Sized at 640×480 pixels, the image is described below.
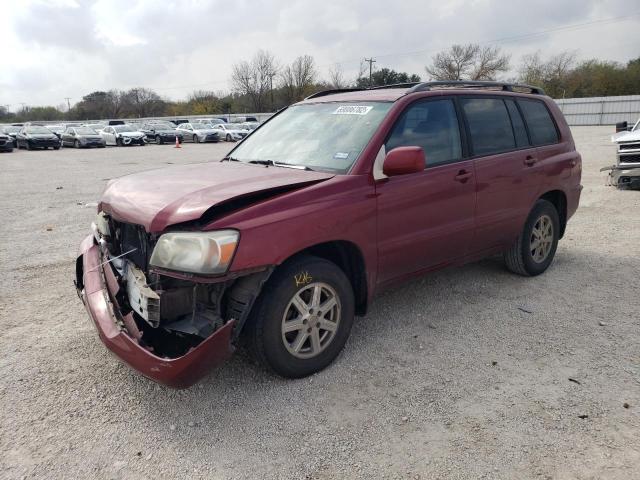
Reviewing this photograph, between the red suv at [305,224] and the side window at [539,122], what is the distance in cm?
13

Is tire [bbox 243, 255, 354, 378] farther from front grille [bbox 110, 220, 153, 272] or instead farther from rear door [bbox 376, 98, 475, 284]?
front grille [bbox 110, 220, 153, 272]

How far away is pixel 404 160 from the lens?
10.5ft

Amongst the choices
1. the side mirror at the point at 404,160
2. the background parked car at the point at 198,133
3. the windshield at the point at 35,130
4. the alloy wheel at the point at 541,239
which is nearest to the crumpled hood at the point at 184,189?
the side mirror at the point at 404,160

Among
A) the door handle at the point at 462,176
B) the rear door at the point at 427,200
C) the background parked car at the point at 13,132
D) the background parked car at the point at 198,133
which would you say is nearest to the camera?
the rear door at the point at 427,200

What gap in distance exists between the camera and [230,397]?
300cm

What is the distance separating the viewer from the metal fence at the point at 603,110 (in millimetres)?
43406

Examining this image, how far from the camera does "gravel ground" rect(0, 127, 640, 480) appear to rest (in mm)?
2463

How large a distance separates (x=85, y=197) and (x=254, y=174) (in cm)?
832

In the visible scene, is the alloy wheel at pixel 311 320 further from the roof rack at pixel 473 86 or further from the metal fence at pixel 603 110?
the metal fence at pixel 603 110

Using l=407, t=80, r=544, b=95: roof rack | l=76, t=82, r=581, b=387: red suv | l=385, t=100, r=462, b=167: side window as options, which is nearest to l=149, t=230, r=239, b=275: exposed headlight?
l=76, t=82, r=581, b=387: red suv

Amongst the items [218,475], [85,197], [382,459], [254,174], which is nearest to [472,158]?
[254,174]

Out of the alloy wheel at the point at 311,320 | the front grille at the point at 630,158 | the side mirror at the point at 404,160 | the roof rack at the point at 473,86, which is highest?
the roof rack at the point at 473,86

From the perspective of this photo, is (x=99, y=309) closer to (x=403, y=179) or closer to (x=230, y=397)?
(x=230, y=397)

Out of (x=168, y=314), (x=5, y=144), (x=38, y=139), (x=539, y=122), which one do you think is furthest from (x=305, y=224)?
(x=38, y=139)
